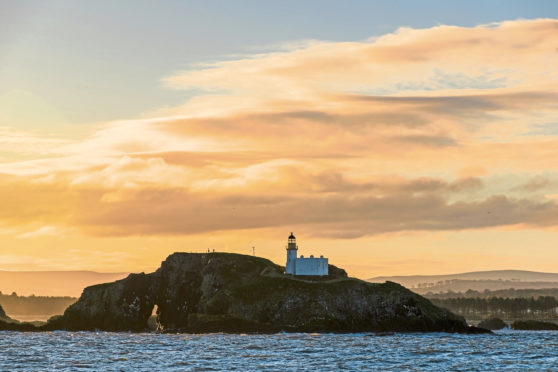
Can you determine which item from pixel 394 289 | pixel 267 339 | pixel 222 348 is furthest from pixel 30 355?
pixel 394 289

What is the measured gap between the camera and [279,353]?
101 m

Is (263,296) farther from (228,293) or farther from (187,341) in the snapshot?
(187,341)

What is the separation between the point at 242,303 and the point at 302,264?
2021 cm

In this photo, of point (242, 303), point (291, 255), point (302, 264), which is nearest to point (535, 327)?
point (302, 264)

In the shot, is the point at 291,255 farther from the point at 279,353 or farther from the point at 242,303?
the point at 279,353

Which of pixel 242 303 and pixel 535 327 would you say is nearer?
pixel 242 303

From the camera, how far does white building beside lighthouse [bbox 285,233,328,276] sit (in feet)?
551

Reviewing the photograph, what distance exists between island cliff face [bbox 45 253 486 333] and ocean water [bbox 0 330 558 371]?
1174 centimetres

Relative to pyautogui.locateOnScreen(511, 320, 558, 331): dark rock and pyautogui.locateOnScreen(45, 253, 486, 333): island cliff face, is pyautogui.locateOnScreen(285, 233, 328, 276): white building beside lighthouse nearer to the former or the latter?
pyautogui.locateOnScreen(45, 253, 486, 333): island cliff face

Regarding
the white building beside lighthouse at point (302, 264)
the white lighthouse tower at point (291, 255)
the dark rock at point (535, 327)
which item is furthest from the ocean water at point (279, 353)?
the dark rock at point (535, 327)

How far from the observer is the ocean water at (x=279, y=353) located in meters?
87.3

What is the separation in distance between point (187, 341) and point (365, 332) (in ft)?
122

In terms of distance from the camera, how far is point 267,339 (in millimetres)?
127188

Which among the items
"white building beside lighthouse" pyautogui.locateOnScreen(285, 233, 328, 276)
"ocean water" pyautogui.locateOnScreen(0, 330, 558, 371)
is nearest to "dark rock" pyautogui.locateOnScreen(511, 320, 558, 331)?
"white building beside lighthouse" pyautogui.locateOnScreen(285, 233, 328, 276)
